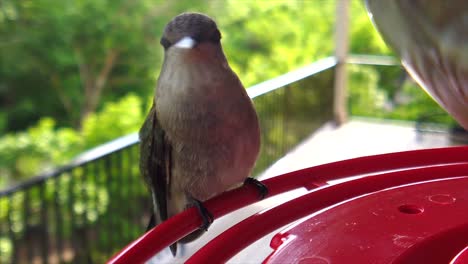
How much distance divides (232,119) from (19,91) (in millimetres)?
10261

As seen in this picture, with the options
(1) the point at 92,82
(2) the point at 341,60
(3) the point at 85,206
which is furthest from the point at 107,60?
(3) the point at 85,206

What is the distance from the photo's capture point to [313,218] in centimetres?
57

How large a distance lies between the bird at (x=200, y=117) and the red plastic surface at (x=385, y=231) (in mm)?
87

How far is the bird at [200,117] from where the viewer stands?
0.56 m

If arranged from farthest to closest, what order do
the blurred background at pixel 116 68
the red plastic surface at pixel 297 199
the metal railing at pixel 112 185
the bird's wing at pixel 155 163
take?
the blurred background at pixel 116 68
the metal railing at pixel 112 185
the bird's wing at pixel 155 163
the red plastic surface at pixel 297 199

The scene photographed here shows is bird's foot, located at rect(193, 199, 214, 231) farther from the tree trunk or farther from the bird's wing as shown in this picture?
the tree trunk

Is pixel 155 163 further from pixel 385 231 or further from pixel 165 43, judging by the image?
pixel 385 231

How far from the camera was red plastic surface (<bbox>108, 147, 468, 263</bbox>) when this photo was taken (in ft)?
1.57

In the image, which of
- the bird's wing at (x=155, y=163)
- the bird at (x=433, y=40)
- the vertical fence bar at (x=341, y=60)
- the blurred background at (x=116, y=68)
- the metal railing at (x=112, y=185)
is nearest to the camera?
the bird at (x=433, y=40)

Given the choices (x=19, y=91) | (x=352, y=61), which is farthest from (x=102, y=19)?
(x=352, y=61)

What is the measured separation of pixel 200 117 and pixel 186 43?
8 centimetres

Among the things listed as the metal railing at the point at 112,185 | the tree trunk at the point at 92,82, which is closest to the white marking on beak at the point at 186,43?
the metal railing at the point at 112,185

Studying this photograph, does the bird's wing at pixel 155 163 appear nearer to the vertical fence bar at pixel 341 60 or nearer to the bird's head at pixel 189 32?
the bird's head at pixel 189 32

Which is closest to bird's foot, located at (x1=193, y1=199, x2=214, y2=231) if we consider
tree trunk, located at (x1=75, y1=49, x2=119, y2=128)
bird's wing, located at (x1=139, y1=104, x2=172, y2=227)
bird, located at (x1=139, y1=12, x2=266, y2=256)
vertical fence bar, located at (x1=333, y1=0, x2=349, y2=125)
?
bird, located at (x1=139, y1=12, x2=266, y2=256)
